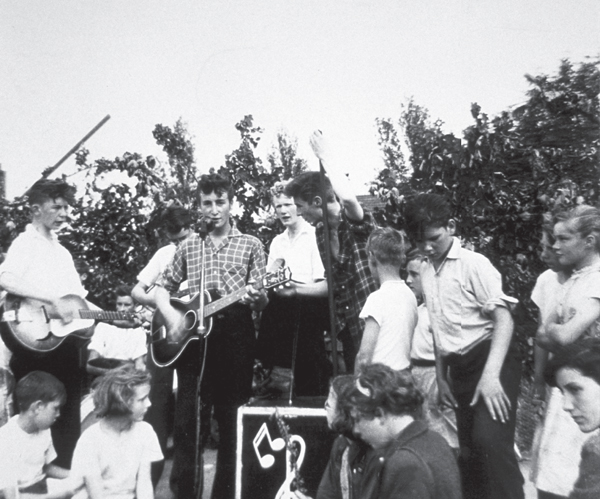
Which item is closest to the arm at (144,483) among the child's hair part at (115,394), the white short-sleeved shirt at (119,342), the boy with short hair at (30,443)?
the child's hair part at (115,394)

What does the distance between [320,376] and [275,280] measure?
1.78 ft

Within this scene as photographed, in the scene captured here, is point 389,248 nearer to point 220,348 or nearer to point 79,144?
point 220,348

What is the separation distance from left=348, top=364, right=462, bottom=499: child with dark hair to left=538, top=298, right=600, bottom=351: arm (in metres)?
0.72

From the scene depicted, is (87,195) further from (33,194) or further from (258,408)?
(258,408)

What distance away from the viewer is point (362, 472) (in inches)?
85.0

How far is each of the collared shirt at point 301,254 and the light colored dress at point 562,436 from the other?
50.8 inches

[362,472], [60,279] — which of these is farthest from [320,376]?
[60,279]

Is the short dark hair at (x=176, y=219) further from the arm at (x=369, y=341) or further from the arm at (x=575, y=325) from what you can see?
the arm at (x=575, y=325)

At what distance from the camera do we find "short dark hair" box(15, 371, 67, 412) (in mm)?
3246

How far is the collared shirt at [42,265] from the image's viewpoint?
349 centimetres

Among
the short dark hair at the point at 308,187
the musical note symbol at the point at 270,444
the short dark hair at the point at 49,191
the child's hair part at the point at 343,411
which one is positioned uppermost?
the short dark hair at the point at 49,191

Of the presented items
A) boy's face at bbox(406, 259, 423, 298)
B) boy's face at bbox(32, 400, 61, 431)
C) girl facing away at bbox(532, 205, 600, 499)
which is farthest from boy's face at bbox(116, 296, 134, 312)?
girl facing away at bbox(532, 205, 600, 499)

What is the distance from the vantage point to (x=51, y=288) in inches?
139

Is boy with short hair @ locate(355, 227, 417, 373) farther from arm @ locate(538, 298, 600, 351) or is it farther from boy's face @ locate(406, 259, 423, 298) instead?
boy's face @ locate(406, 259, 423, 298)
